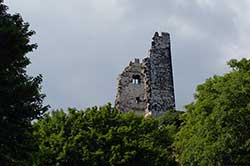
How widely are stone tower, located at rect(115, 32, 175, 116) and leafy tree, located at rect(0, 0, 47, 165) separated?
3929 cm

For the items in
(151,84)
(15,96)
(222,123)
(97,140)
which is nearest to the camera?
(15,96)

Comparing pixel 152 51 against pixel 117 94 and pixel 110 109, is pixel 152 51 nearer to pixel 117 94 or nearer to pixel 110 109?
pixel 117 94

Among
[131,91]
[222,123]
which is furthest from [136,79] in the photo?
[222,123]

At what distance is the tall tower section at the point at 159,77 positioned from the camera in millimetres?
57094

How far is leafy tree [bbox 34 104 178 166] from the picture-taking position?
3366 cm

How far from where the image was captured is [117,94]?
2313 inches

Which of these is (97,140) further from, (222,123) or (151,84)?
(151,84)

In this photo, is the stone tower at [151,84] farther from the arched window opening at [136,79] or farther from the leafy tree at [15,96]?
the leafy tree at [15,96]

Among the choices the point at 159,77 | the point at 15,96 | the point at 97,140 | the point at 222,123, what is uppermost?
the point at 159,77

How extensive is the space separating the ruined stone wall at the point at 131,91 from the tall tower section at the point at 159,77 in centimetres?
81

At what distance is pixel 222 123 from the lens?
100 ft

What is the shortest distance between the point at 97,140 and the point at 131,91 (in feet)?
81.0

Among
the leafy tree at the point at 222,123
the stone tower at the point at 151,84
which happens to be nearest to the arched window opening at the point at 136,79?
the stone tower at the point at 151,84

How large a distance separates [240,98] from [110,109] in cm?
966
